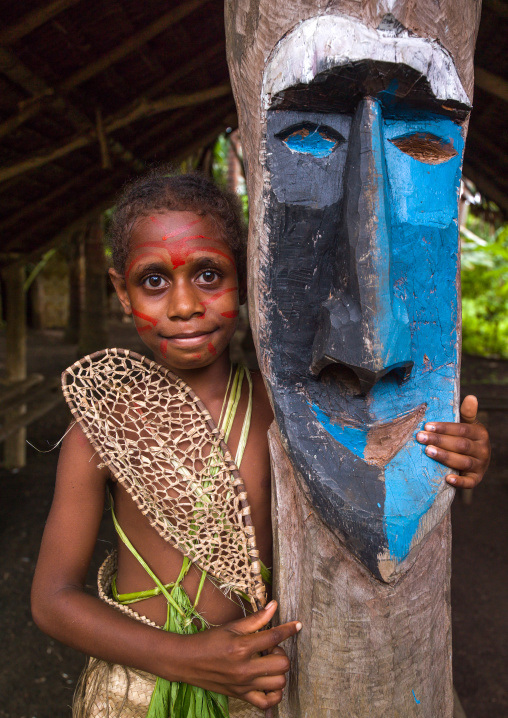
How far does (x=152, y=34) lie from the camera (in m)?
2.13

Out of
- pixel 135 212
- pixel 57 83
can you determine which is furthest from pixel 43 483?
pixel 135 212

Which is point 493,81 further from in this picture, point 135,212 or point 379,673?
point 379,673

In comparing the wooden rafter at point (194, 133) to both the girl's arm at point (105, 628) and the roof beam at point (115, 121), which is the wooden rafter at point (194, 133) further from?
the girl's arm at point (105, 628)

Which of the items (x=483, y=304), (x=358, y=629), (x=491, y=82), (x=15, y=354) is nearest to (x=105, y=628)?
(x=358, y=629)

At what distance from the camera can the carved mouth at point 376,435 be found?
877mm

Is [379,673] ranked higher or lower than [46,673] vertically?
higher

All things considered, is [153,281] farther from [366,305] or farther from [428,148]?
[428,148]

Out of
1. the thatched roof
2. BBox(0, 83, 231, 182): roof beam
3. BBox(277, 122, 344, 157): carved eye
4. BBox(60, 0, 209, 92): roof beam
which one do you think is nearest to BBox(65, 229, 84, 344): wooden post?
the thatched roof

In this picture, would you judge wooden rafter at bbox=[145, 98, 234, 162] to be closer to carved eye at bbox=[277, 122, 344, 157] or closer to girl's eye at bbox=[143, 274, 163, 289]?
girl's eye at bbox=[143, 274, 163, 289]

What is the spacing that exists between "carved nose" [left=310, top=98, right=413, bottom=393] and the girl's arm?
455mm

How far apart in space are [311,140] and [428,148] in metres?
0.19

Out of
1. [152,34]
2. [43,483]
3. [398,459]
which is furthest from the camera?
[43,483]

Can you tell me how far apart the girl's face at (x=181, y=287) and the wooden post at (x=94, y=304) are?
4.64 metres

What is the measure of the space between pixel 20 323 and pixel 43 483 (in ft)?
3.90
